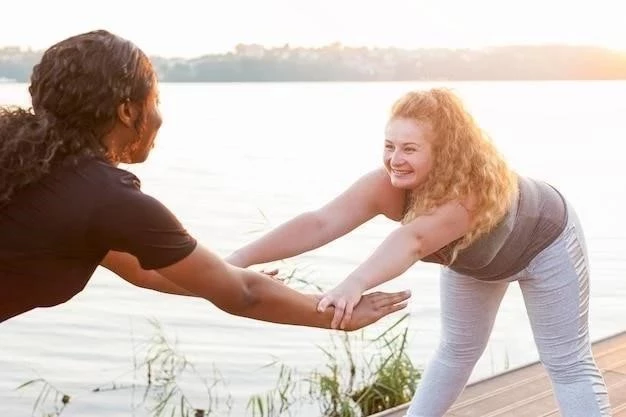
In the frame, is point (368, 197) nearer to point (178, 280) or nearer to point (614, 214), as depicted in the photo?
point (178, 280)

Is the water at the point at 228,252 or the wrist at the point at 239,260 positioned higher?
the wrist at the point at 239,260

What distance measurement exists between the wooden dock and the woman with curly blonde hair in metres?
0.70

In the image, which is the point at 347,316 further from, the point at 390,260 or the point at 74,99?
the point at 74,99

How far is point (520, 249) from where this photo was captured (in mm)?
3178

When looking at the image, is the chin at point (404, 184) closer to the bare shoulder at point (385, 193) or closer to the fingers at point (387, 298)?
the bare shoulder at point (385, 193)

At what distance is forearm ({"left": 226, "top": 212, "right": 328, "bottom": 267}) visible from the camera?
3098 millimetres

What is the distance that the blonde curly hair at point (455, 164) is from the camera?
9.70 feet

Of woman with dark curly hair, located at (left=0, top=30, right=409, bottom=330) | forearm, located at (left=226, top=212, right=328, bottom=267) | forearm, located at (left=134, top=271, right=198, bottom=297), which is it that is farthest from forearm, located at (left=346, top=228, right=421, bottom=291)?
woman with dark curly hair, located at (left=0, top=30, right=409, bottom=330)

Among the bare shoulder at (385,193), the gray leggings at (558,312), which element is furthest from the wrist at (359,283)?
the gray leggings at (558,312)

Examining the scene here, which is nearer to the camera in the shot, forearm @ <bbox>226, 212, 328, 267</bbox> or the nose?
the nose

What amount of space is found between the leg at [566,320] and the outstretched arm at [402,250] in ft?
1.26

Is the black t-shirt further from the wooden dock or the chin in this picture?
the wooden dock

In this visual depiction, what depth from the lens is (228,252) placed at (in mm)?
13516

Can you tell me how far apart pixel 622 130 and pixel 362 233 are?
27.9 meters
